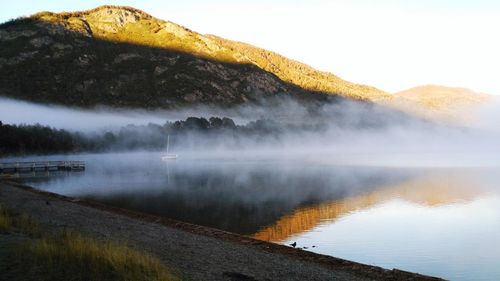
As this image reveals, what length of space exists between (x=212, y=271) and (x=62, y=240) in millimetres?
4840

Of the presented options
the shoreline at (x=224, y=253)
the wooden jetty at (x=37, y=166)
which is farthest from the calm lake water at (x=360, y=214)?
the wooden jetty at (x=37, y=166)

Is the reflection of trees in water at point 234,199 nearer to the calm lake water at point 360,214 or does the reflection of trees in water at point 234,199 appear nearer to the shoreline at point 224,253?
the calm lake water at point 360,214

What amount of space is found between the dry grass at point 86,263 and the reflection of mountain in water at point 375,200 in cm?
1437

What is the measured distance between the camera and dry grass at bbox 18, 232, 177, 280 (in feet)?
36.9

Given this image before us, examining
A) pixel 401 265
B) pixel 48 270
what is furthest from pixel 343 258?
pixel 48 270

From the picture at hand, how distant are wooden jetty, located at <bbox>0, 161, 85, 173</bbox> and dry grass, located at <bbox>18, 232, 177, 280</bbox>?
6774 centimetres

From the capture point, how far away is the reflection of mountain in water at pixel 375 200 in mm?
29188

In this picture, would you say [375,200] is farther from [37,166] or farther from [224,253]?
[37,166]

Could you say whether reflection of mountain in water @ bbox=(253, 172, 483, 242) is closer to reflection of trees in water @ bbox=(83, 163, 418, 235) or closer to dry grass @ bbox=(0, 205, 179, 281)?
reflection of trees in water @ bbox=(83, 163, 418, 235)

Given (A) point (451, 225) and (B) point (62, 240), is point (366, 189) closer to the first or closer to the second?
(A) point (451, 225)

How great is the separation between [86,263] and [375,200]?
117ft

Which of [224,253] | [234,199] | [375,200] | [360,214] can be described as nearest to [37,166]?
[234,199]

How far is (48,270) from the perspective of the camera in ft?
36.7

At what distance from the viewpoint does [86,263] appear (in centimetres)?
1212
